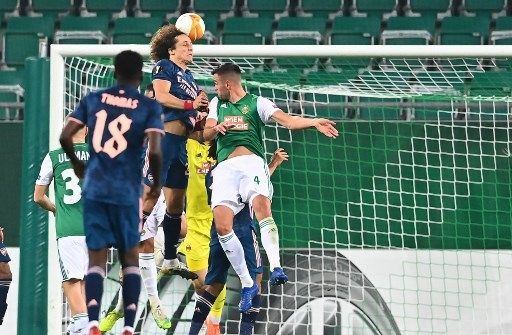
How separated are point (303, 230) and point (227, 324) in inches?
47.6

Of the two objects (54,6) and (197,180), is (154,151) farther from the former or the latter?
(54,6)

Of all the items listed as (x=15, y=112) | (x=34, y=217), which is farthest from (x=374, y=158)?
(x=15, y=112)

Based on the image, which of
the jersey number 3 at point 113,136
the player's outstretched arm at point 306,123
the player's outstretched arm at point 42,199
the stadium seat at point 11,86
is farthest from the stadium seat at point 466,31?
the jersey number 3 at point 113,136

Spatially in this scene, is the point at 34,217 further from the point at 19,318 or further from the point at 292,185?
the point at 292,185

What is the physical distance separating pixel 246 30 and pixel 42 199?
7805mm

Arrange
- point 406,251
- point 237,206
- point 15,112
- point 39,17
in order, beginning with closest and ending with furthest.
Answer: point 237,206
point 406,251
point 15,112
point 39,17

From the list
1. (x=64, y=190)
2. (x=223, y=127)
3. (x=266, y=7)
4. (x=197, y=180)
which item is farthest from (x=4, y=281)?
(x=266, y=7)

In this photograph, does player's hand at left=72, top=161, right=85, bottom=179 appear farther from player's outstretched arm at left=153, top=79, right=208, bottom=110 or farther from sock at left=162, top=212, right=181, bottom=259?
sock at left=162, top=212, right=181, bottom=259

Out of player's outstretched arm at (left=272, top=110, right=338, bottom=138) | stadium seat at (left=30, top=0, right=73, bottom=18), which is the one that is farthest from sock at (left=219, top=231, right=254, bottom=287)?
stadium seat at (left=30, top=0, right=73, bottom=18)

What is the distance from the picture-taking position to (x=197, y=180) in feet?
40.0

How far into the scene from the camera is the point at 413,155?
12.2 meters

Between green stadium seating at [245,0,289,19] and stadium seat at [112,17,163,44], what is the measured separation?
150cm

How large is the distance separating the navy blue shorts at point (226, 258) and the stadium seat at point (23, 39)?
7564 mm

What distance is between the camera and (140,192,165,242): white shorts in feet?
35.8
